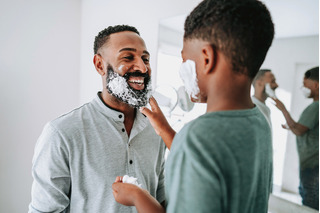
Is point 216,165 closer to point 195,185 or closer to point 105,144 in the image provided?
point 195,185

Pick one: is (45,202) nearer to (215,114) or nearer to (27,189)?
(215,114)

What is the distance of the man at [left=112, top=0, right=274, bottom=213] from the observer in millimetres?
399

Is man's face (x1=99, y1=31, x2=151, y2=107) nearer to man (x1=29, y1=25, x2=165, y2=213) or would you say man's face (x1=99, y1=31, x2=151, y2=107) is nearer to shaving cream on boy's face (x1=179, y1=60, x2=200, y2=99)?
man (x1=29, y1=25, x2=165, y2=213)

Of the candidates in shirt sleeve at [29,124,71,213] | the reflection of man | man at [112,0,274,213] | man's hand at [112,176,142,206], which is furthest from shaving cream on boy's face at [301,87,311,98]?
shirt sleeve at [29,124,71,213]

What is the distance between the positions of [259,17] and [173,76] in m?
0.99

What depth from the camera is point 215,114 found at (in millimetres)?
435

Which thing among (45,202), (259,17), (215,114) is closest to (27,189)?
(45,202)

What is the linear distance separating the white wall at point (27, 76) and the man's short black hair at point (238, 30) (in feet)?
5.65

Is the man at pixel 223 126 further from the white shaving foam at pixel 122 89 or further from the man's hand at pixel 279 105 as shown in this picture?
the man's hand at pixel 279 105

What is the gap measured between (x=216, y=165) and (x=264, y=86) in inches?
31.8

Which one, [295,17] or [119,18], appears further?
[119,18]

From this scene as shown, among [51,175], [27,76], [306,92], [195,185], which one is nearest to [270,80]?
[306,92]

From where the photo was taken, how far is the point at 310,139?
96cm

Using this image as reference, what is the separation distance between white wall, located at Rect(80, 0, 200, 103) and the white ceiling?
440 mm
